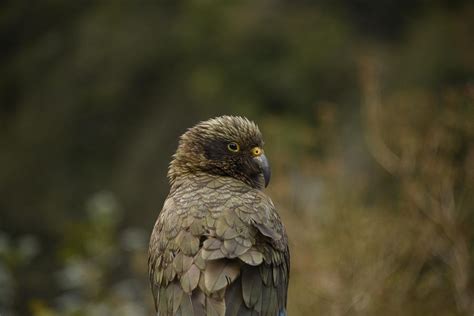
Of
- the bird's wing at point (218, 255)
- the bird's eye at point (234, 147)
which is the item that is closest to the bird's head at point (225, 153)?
the bird's eye at point (234, 147)

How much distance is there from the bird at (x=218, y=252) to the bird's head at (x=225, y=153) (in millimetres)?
75

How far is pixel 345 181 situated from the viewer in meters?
6.44

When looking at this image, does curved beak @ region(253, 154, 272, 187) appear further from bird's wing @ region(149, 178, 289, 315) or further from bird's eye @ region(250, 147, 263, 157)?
bird's wing @ region(149, 178, 289, 315)

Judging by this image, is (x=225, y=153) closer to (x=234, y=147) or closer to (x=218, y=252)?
(x=234, y=147)

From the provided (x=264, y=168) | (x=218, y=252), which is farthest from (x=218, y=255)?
(x=264, y=168)

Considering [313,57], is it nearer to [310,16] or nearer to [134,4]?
[310,16]

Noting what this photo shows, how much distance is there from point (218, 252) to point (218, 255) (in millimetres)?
19

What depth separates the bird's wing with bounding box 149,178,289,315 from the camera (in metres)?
3.46

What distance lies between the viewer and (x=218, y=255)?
346 centimetres

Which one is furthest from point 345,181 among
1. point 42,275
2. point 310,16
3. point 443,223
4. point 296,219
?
point 42,275

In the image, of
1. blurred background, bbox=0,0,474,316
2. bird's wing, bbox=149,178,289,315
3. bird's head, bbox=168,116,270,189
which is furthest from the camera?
blurred background, bbox=0,0,474,316

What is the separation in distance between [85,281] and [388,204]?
297 cm

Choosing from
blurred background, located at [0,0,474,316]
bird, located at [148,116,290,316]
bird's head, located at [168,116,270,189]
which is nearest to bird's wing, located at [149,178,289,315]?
bird, located at [148,116,290,316]

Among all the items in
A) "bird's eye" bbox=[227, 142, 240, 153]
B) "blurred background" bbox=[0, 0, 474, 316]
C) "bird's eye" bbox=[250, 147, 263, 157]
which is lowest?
"blurred background" bbox=[0, 0, 474, 316]
